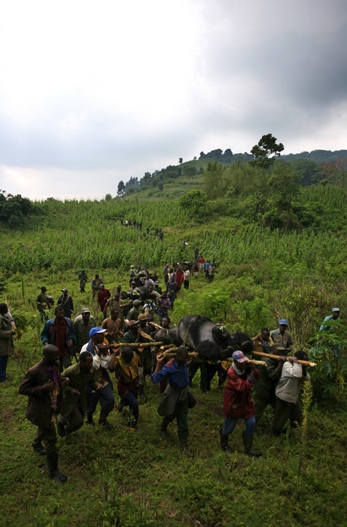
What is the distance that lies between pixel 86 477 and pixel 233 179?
1591 inches

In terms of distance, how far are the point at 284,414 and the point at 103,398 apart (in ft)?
8.72

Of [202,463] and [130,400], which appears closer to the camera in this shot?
[202,463]

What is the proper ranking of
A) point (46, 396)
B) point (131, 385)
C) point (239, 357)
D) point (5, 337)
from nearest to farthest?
1. point (46, 396)
2. point (239, 357)
3. point (131, 385)
4. point (5, 337)

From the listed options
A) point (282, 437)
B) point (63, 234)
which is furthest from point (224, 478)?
point (63, 234)

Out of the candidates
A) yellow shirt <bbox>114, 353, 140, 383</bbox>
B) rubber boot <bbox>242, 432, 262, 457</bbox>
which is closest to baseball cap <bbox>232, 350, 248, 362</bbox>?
rubber boot <bbox>242, 432, 262, 457</bbox>

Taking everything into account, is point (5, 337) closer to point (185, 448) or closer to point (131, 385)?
point (131, 385)

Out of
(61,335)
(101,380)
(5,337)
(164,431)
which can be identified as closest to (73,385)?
(101,380)

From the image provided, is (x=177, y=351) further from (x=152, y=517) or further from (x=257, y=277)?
(x=257, y=277)

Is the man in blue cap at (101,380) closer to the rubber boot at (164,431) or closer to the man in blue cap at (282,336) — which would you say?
the rubber boot at (164,431)

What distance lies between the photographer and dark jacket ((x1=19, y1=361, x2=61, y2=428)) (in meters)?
4.02

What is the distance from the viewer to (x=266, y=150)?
42781 millimetres

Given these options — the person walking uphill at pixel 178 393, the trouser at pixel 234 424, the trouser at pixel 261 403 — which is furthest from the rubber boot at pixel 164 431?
the trouser at pixel 261 403

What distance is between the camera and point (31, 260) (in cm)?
2269

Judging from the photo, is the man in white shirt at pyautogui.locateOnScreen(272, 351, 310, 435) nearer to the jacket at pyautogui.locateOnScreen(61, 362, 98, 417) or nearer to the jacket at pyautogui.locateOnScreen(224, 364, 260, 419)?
the jacket at pyautogui.locateOnScreen(224, 364, 260, 419)
